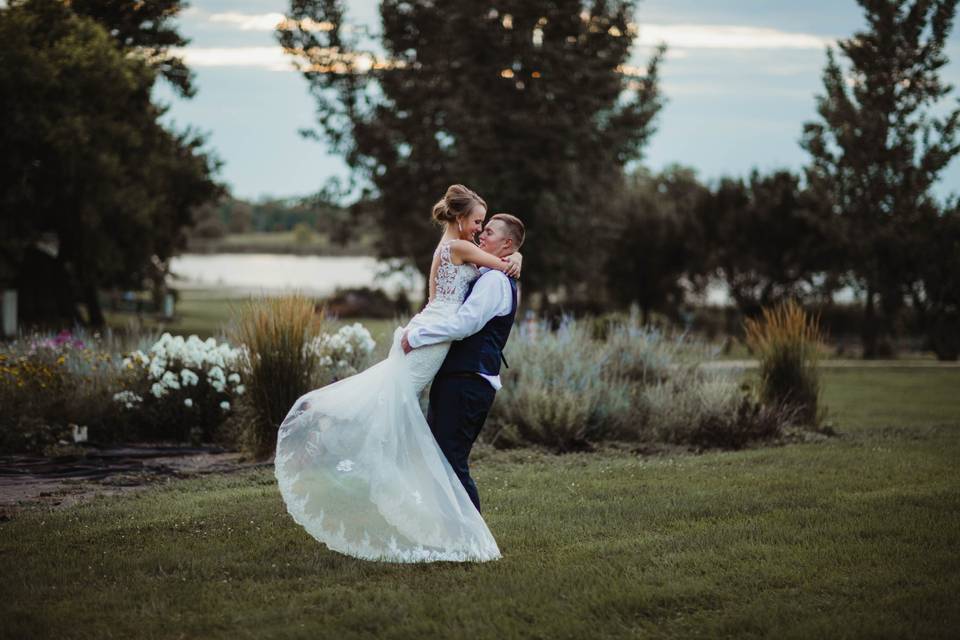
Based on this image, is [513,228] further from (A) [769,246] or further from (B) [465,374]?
(A) [769,246]

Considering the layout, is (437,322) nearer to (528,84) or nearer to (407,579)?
(407,579)

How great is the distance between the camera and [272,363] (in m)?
10.3

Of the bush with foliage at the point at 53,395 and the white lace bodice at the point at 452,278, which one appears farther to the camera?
the bush with foliage at the point at 53,395

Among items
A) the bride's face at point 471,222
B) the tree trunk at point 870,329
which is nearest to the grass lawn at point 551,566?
the bride's face at point 471,222

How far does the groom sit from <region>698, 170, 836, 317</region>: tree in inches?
1173

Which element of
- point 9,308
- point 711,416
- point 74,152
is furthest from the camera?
point 9,308

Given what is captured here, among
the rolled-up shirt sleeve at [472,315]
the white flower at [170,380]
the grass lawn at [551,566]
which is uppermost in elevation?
the rolled-up shirt sleeve at [472,315]

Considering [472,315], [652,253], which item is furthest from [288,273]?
[472,315]

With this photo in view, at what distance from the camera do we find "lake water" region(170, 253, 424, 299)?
42.5 meters

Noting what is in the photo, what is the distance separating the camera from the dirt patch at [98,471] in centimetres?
852

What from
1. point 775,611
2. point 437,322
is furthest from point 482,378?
point 775,611

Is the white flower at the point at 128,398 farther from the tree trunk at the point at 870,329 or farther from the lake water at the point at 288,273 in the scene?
the lake water at the point at 288,273

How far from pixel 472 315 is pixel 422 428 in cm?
74

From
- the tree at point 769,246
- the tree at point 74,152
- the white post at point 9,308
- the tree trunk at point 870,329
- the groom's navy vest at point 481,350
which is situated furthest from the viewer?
the tree at point 769,246
